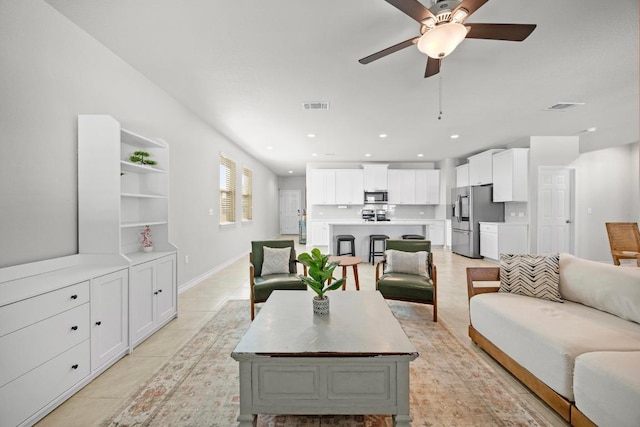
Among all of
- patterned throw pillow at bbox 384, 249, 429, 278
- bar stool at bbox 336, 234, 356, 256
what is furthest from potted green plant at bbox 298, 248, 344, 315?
bar stool at bbox 336, 234, 356, 256

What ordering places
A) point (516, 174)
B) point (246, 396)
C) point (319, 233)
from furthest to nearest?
point (319, 233), point (516, 174), point (246, 396)

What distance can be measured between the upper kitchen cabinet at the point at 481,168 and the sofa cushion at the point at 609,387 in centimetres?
625

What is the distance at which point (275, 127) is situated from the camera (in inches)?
205

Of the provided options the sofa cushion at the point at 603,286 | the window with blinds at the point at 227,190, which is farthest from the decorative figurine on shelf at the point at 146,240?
the sofa cushion at the point at 603,286

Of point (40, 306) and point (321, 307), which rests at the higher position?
point (40, 306)

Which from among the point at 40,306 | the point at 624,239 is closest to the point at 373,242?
the point at 624,239

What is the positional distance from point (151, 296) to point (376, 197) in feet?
23.3

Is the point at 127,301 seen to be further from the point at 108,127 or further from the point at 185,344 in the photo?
the point at 108,127

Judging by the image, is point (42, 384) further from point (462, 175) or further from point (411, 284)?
point (462, 175)

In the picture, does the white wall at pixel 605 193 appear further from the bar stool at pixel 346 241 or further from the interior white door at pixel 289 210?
the interior white door at pixel 289 210

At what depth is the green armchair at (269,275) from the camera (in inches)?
123

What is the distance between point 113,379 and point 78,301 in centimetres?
66

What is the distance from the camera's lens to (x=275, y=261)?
3.49 metres

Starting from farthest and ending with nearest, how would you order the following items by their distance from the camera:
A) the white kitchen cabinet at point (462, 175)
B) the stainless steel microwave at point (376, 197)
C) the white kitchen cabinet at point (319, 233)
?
the white kitchen cabinet at point (319, 233) < the stainless steel microwave at point (376, 197) < the white kitchen cabinet at point (462, 175)
